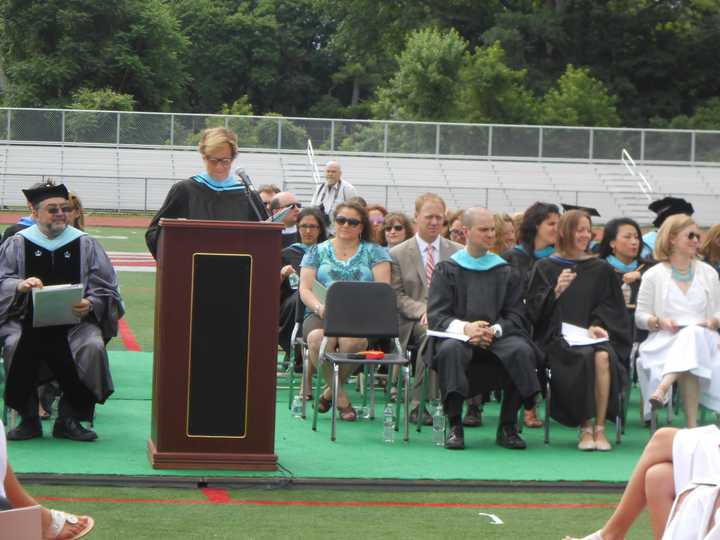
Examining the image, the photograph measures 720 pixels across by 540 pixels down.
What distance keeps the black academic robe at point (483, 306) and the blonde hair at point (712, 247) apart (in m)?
2.12

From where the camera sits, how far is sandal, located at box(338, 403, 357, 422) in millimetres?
10070

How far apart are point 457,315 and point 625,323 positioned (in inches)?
49.0

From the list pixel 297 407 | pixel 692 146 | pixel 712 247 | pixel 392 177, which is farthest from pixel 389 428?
pixel 692 146

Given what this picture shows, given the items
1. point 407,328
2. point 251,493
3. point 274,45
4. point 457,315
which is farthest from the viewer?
point 274,45

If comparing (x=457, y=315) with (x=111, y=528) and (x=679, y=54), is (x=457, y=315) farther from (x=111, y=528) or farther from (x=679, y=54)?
(x=679, y=54)

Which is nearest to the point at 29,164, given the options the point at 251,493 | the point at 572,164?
the point at 572,164

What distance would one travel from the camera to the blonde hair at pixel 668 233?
991 centimetres

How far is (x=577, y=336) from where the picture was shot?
32.0 ft

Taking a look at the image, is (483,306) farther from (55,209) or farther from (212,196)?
(55,209)

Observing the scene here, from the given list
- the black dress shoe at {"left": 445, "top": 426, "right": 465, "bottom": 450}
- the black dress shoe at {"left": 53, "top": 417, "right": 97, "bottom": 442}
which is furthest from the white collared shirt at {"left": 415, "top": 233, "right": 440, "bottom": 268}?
the black dress shoe at {"left": 53, "top": 417, "right": 97, "bottom": 442}

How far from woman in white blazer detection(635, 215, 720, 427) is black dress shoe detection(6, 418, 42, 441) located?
159 inches

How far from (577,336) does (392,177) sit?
95.6ft

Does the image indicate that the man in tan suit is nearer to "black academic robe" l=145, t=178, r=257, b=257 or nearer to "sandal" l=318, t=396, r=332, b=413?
"sandal" l=318, t=396, r=332, b=413

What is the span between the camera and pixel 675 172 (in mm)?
38500
